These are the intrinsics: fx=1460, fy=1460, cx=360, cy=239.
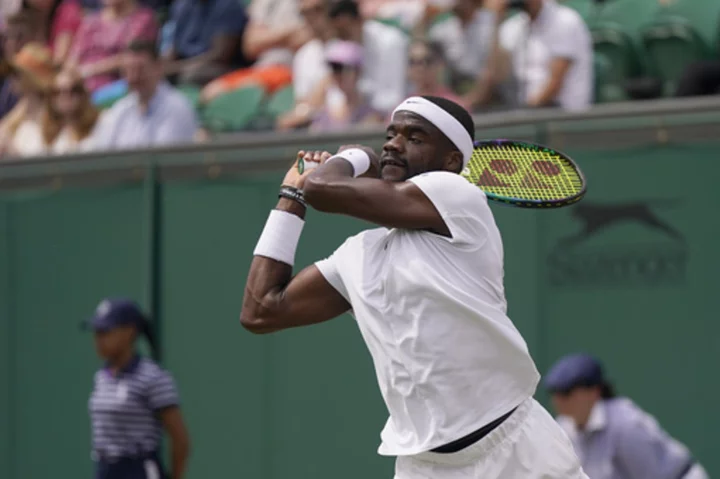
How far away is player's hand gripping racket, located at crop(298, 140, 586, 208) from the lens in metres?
4.41

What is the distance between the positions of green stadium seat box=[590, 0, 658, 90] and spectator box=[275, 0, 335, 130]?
169 cm

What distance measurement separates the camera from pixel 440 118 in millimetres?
3992

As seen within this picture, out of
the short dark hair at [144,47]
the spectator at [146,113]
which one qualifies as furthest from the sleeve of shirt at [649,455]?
the short dark hair at [144,47]

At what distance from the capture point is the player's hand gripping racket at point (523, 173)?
14.5 feet

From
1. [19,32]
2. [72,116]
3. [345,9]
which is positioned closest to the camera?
[345,9]

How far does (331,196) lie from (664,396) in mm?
3855

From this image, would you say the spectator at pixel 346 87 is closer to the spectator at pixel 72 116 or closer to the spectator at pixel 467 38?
the spectator at pixel 467 38

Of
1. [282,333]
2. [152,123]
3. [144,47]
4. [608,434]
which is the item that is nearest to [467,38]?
[282,333]

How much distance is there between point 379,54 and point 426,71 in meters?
0.49

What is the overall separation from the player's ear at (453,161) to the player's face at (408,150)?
0.03 m

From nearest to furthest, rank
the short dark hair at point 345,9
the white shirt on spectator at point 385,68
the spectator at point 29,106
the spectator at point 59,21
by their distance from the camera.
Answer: the white shirt on spectator at point 385,68
the short dark hair at point 345,9
the spectator at point 29,106
the spectator at point 59,21

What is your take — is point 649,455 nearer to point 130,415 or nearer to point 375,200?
point 130,415

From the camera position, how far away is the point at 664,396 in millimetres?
7281

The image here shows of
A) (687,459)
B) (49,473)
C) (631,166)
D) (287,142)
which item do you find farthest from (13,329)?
(687,459)
